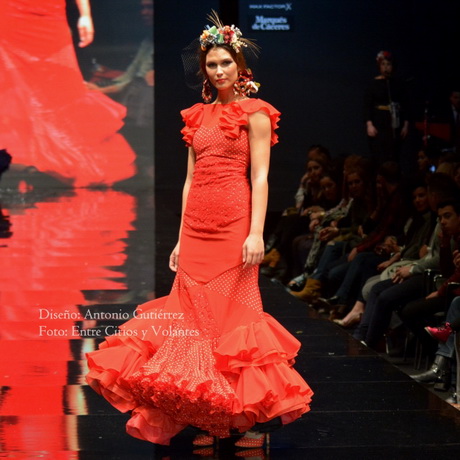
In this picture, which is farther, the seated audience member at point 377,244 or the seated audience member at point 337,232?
the seated audience member at point 337,232

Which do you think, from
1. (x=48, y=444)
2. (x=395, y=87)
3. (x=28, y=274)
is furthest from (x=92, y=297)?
(x=395, y=87)

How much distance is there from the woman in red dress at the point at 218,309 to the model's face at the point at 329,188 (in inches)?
160

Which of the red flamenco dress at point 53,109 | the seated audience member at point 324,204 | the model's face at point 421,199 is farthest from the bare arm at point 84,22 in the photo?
the model's face at point 421,199

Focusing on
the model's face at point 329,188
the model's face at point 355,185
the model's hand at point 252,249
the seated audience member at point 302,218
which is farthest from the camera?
the seated audience member at point 302,218

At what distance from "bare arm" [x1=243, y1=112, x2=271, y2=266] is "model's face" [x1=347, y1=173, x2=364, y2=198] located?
3.35m

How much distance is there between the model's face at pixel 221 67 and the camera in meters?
3.06

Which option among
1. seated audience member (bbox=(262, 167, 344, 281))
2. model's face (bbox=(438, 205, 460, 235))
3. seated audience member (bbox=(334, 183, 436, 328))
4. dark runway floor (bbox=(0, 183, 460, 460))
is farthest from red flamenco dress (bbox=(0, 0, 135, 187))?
model's face (bbox=(438, 205, 460, 235))

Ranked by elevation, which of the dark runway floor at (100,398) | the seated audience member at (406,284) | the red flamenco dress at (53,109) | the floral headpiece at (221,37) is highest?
the red flamenco dress at (53,109)

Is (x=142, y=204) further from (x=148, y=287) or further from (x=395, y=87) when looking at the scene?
(x=148, y=287)

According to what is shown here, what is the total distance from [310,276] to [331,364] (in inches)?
81.2

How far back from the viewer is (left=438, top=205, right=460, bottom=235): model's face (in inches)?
181

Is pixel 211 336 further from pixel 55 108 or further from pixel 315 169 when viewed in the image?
pixel 55 108

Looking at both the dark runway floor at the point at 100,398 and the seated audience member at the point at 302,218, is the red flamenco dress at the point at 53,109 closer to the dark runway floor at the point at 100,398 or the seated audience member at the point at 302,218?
the dark runway floor at the point at 100,398

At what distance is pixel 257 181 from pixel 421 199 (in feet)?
8.30
